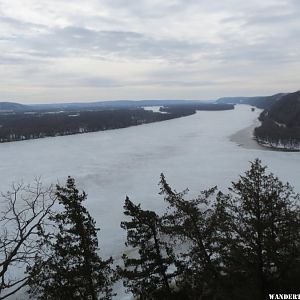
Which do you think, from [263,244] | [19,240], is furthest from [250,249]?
[19,240]

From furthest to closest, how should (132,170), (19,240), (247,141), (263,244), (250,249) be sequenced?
(247,141), (132,170), (250,249), (263,244), (19,240)

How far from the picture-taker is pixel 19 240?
4965 millimetres

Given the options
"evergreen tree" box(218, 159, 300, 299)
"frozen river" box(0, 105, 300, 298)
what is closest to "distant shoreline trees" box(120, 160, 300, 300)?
"evergreen tree" box(218, 159, 300, 299)

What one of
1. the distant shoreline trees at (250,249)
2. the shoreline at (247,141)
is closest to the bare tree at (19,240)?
the distant shoreline trees at (250,249)

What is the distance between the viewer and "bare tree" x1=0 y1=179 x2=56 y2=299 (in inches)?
184

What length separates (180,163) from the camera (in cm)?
4325

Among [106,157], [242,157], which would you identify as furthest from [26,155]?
[242,157]

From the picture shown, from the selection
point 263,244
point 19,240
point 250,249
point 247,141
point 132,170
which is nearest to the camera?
point 19,240

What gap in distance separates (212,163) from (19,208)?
2221cm

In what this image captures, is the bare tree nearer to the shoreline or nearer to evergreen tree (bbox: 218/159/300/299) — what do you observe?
evergreen tree (bbox: 218/159/300/299)

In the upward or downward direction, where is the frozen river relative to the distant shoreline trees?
downward

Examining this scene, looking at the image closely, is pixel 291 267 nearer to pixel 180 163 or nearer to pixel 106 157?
pixel 180 163

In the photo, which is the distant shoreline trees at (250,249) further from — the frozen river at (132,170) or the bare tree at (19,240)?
the frozen river at (132,170)

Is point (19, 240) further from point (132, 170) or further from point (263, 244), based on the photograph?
point (132, 170)
